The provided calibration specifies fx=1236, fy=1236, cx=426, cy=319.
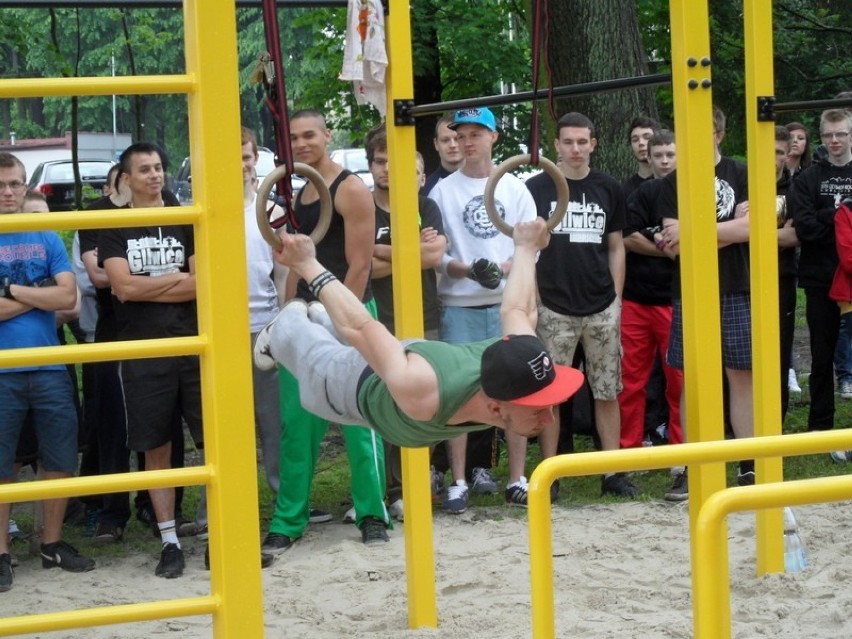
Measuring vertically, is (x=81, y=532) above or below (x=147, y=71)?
below

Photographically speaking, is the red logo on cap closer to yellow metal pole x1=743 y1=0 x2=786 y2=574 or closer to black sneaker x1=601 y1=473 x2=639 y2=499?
yellow metal pole x1=743 y1=0 x2=786 y2=574

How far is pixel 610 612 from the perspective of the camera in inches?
172

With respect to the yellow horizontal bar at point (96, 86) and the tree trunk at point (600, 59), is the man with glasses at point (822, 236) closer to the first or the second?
the tree trunk at point (600, 59)

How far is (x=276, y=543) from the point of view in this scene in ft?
17.1

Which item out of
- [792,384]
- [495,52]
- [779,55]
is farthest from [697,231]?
[779,55]

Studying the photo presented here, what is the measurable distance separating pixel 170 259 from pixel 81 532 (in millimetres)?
1481

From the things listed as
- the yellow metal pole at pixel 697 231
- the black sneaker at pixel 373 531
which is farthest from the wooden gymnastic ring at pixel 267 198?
the black sneaker at pixel 373 531

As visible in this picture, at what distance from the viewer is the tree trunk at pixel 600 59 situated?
25.9 ft

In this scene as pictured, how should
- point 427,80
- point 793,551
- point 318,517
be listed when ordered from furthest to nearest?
point 427,80
point 318,517
point 793,551

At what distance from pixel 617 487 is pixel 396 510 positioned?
1.05m

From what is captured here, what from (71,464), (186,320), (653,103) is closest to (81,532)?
(71,464)

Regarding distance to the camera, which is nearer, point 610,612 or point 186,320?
point 610,612

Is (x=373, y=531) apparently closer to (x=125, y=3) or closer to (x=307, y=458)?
(x=307, y=458)

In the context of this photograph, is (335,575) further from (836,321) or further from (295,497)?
(836,321)
